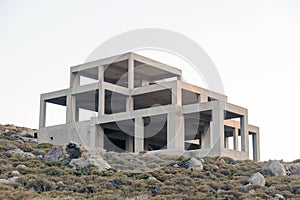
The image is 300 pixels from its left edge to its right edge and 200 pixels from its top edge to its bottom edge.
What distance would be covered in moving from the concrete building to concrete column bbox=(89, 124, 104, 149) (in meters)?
0.08

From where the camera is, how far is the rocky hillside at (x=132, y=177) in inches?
983

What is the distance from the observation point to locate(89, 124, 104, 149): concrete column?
44.7m

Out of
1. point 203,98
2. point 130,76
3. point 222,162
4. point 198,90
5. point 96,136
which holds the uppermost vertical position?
point 130,76

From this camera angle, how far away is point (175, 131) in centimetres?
4169

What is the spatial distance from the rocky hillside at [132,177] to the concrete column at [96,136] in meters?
7.83

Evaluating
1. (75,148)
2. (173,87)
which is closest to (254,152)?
(173,87)

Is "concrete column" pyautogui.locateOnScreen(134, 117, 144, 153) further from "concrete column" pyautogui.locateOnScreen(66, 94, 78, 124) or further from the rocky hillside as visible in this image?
"concrete column" pyautogui.locateOnScreen(66, 94, 78, 124)

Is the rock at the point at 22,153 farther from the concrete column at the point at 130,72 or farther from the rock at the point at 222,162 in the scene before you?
the concrete column at the point at 130,72

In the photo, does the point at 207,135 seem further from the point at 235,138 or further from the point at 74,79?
the point at 74,79

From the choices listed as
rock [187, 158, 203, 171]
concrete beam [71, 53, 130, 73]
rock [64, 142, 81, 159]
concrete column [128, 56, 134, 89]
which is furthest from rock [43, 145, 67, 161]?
concrete beam [71, 53, 130, 73]

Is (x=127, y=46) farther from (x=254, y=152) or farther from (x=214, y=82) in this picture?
(x=254, y=152)

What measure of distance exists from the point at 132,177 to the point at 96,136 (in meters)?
16.0

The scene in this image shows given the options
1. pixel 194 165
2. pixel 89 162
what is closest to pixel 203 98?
pixel 194 165

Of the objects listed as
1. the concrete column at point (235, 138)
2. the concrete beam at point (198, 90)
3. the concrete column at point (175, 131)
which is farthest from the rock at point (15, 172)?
the concrete column at point (235, 138)
